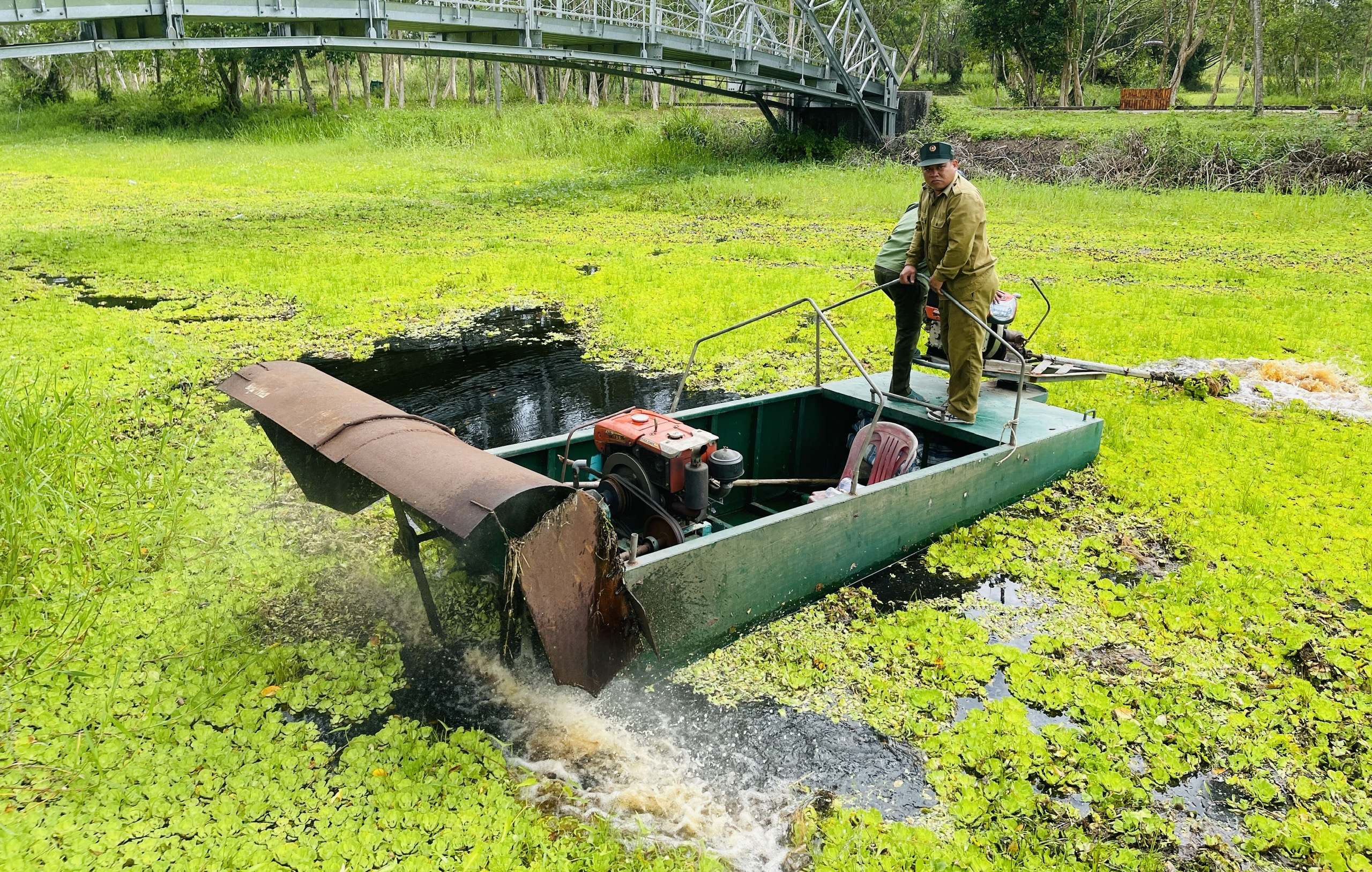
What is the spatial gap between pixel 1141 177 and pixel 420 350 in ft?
52.4

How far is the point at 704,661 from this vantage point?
4.03m

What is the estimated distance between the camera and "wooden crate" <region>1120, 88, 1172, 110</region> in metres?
28.2

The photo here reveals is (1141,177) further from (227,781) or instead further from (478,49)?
(227,781)

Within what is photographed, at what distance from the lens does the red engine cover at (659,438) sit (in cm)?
390

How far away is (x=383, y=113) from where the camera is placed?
29.8m

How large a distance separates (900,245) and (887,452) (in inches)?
56.2

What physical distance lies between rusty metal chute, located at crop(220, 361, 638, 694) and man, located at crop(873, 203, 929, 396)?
3.19 metres

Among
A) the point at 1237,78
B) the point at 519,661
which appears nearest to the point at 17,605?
the point at 519,661

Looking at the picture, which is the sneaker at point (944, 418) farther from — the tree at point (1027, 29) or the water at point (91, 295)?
the tree at point (1027, 29)

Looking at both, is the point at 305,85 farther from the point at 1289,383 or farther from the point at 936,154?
the point at 1289,383

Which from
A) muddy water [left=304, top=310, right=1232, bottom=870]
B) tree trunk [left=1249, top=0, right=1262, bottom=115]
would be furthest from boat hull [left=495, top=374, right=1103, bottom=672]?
tree trunk [left=1249, top=0, right=1262, bottom=115]

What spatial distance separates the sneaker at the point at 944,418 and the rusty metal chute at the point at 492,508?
9.54 feet

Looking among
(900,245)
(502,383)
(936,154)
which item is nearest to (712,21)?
(502,383)

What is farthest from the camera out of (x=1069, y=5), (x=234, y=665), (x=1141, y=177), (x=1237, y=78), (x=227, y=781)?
(x=1237, y=78)
